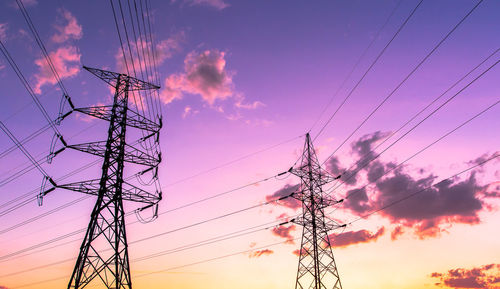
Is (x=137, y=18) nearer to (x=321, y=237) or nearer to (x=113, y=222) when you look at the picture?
(x=113, y=222)

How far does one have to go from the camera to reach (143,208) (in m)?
20.4

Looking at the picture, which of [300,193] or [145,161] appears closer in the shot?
[145,161]

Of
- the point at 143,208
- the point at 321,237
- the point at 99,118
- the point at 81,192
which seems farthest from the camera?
the point at 321,237

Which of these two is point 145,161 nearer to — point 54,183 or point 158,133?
point 158,133

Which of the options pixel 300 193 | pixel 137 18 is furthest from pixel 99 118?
pixel 300 193

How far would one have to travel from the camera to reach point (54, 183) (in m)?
16.9

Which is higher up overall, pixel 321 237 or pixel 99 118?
pixel 99 118

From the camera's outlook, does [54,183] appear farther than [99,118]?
No

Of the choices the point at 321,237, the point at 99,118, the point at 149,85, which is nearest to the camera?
the point at 99,118

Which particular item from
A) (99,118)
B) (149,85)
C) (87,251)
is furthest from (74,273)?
(149,85)

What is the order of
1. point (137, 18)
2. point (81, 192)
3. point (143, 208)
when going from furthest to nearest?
point (143, 208)
point (81, 192)
point (137, 18)

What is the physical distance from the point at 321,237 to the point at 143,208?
14111 mm

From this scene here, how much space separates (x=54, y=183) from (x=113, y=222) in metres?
3.73

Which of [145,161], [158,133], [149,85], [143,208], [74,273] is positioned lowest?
[74,273]
